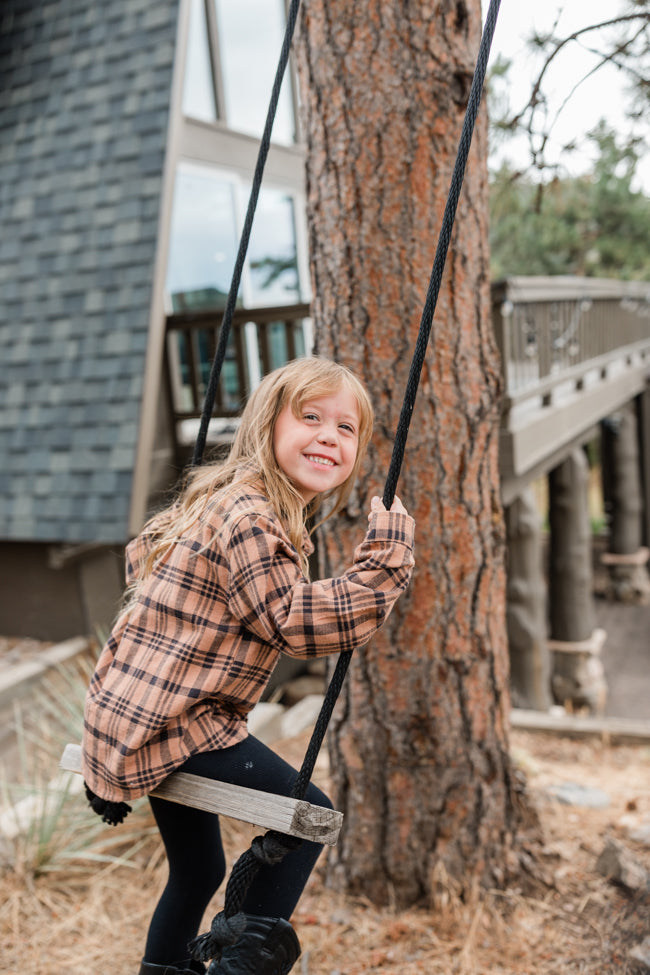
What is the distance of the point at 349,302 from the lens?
2.25 metres

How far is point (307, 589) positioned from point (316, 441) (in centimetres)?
30

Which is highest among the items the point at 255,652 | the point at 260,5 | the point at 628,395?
the point at 260,5

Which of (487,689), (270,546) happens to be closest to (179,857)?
(270,546)

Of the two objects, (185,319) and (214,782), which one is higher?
(185,319)

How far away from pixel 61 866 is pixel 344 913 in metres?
0.92

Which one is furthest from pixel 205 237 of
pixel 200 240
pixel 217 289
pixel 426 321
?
pixel 426 321

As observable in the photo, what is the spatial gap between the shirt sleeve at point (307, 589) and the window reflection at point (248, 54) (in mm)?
6295

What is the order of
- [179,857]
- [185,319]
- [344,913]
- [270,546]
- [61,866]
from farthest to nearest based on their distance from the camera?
[185,319], [61,866], [344,913], [179,857], [270,546]

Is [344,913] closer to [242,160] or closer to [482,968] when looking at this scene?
[482,968]

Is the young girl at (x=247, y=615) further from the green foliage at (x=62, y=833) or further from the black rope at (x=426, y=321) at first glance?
the green foliage at (x=62, y=833)

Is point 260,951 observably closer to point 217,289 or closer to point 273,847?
point 273,847

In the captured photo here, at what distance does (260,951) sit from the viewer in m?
1.44

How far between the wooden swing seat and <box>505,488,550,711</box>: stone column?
4757mm

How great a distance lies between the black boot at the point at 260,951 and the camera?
1.43 meters
